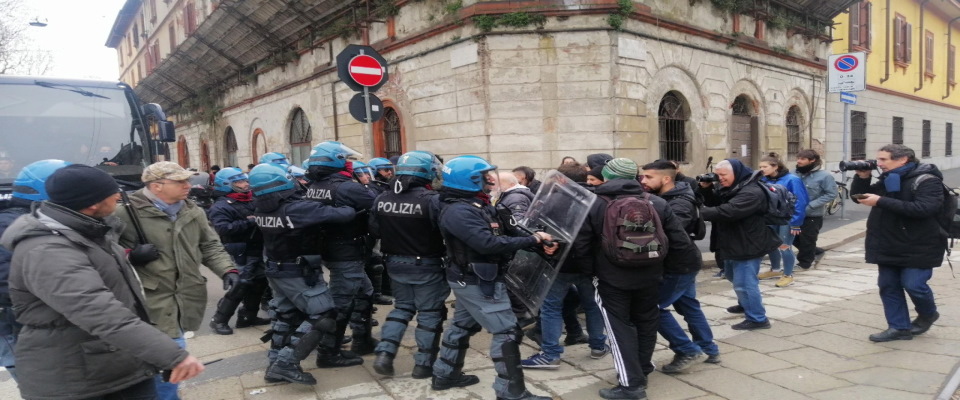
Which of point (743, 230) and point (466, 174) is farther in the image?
point (743, 230)

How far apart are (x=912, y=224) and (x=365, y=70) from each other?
5316 millimetres

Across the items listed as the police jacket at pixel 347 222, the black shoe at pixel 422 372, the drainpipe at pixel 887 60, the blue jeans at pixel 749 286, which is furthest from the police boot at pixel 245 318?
the drainpipe at pixel 887 60

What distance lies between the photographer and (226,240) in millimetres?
5094

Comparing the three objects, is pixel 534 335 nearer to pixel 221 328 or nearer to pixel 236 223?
pixel 236 223

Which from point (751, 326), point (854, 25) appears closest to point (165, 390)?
point (751, 326)

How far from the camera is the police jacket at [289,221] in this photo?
3855 mm

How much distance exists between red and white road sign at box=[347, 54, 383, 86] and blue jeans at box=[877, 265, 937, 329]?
522 centimetres

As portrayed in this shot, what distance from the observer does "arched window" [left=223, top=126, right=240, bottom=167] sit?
754 inches

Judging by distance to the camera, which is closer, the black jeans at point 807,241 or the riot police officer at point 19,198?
the riot police officer at point 19,198

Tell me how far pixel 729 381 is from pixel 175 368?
11.0ft

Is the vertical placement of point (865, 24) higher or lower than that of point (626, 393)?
higher

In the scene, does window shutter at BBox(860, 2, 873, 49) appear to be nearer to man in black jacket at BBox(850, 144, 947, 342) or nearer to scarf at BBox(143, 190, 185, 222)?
man in black jacket at BBox(850, 144, 947, 342)

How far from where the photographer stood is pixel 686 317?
424 cm

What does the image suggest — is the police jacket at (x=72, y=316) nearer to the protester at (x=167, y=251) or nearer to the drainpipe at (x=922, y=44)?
the protester at (x=167, y=251)
